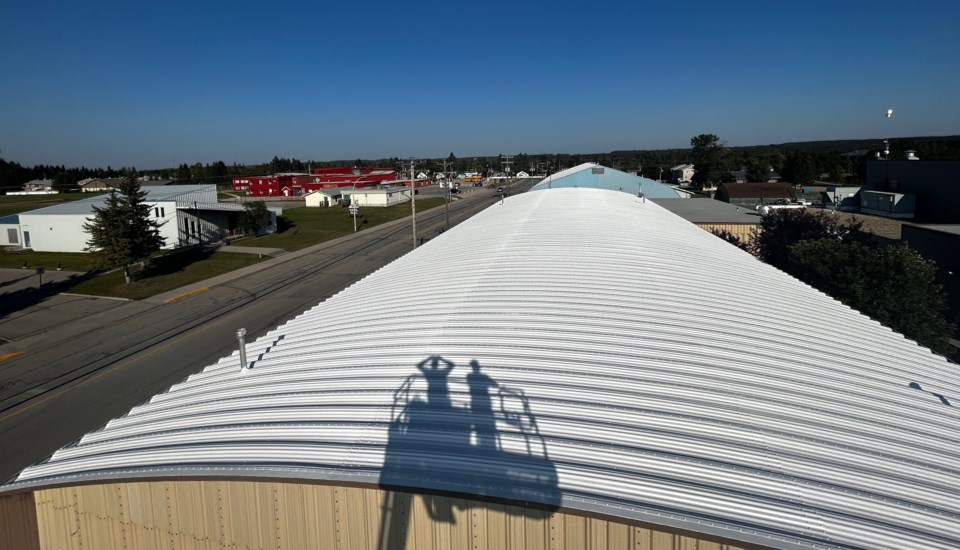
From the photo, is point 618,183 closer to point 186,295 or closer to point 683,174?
point 186,295

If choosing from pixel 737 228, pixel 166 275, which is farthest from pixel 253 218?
pixel 737 228

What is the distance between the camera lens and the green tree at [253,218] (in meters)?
47.4

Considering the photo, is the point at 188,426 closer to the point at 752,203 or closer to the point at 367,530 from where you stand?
the point at 367,530

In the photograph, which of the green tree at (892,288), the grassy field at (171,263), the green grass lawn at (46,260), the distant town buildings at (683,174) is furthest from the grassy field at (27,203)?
the distant town buildings at (683,174)

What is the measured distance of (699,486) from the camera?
4820 millimetres

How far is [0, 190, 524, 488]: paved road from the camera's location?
46.3 feet

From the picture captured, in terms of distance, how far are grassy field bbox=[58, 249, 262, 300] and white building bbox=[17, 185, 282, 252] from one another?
93.7 inches

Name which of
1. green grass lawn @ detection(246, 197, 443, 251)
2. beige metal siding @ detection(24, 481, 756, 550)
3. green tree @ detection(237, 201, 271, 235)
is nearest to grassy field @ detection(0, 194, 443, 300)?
green grass lawn @ detection(246, 197, 443, 251)

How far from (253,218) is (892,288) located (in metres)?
45.3

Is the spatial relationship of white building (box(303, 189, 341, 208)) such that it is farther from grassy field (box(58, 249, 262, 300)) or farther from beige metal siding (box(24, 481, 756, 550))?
beige metal siding (box(24, 481, 756, 550))

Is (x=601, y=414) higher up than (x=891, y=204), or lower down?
lower down

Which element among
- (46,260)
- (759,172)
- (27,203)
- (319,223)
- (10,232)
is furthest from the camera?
(759,172)

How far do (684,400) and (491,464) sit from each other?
2410 millimetres

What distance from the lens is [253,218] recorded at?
47.8 metres
